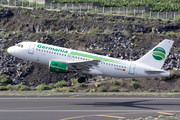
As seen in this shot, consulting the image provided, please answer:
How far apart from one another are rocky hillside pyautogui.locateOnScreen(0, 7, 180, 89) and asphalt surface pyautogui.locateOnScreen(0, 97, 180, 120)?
16965 millimetres

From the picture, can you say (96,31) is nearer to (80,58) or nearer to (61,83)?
(61,83)

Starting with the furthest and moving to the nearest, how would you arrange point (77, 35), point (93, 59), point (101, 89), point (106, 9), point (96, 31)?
point (106, 9)
point (96, 31)
point (77, 35)
point (101, 89)
point (93, 59)

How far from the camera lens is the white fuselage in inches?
1258

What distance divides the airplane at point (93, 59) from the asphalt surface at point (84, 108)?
3.26m

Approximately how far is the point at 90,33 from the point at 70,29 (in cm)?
695

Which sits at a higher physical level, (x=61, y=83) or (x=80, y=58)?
(x=80, y=58)

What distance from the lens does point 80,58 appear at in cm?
3209

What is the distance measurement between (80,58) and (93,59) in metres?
1.60

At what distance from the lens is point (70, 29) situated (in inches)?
2488

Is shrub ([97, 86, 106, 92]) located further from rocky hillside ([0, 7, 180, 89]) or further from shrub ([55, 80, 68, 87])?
shrub ([55, 80, 68, 87])

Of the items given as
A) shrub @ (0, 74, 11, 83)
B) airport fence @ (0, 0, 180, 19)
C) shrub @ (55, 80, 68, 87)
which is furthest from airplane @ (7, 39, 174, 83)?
airport fence @ (0, 0, 180, 19)

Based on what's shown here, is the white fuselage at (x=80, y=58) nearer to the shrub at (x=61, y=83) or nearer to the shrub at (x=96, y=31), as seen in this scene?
the shrub at (x=61, y=83)

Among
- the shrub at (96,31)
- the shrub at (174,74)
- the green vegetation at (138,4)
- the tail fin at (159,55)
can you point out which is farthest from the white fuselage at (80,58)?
the green vegetation at (138,4)

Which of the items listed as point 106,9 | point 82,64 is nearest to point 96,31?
point 106,9
